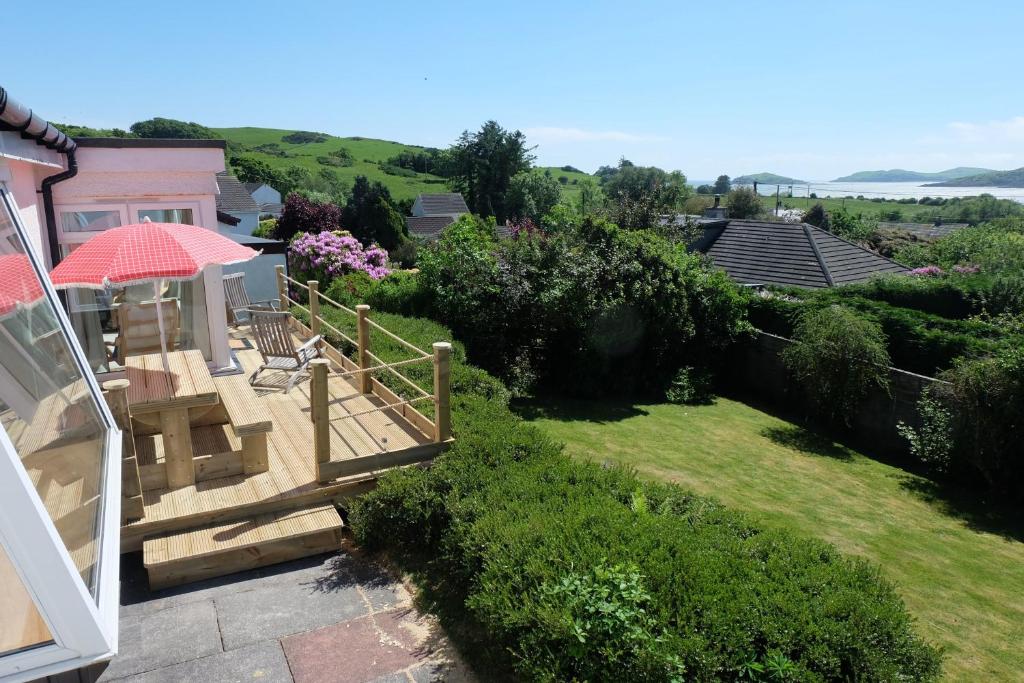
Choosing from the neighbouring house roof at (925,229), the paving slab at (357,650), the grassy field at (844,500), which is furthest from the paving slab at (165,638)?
the neighbouring house roof at (925,229)

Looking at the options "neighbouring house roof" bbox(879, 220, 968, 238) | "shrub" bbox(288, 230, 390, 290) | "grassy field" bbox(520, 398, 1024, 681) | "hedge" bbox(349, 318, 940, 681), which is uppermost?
"shrub" bbox(288, 230, 390, 290)

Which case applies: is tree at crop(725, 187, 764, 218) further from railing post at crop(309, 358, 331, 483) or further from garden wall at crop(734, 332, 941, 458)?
railing post at crop(309, 358, 331, 483)

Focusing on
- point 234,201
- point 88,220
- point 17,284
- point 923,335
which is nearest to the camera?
point 17,284

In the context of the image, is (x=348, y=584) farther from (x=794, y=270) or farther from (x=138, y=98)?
(x=138, y=98)

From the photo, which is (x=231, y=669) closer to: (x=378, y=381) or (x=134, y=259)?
(x=134, y=259)

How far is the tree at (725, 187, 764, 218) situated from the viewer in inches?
2378

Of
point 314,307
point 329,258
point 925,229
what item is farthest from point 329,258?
point 925,229

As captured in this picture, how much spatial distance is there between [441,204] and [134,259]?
52778mm

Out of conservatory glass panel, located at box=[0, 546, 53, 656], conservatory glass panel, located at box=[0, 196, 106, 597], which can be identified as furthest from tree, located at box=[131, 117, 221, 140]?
conservatory glass panel, located at box=[0, 546, 53, 656]

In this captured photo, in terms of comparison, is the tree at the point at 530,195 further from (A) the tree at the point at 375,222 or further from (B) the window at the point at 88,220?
(B) the window at the point at 88,220

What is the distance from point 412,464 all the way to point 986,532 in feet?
24.8

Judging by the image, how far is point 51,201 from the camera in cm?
762

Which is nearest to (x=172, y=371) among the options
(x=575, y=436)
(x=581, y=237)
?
(x=575, y=436)

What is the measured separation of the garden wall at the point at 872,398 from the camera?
1107 centimetres
